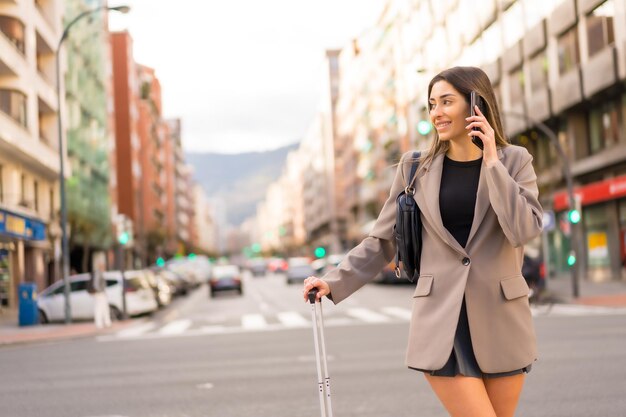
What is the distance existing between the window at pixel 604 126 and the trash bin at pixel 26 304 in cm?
2114

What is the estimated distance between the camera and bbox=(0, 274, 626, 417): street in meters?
7.68

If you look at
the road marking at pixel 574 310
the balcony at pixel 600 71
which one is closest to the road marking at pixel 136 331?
the road marking at pixel 574 310

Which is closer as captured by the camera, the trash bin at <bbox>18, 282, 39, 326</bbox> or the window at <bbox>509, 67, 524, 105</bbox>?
the trash bin at <bbox>18, 282, 39, 326</bbox>

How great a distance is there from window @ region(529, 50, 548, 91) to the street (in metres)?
20.8

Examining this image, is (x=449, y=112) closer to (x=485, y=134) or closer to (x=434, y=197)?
(x=485, y=134)

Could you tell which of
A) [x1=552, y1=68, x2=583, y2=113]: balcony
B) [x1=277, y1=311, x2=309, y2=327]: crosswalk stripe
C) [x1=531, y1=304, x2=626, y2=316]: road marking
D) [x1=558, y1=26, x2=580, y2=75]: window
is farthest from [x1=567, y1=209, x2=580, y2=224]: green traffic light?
[x1=558, y1=26, x2=580, y2=75]: window

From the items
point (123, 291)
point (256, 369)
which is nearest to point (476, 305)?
point (256, 369)

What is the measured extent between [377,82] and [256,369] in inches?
2788

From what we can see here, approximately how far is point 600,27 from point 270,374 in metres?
25.1

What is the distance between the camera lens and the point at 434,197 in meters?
3.30

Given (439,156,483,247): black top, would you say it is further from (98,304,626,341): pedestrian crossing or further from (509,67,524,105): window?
(509,67,524,105): window

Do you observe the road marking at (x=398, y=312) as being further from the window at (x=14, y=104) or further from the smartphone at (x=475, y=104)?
the smartphone at (x=475, y=104)

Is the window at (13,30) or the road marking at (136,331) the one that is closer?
the road marking at (136,331)

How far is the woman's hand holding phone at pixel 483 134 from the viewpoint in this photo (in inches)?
122
